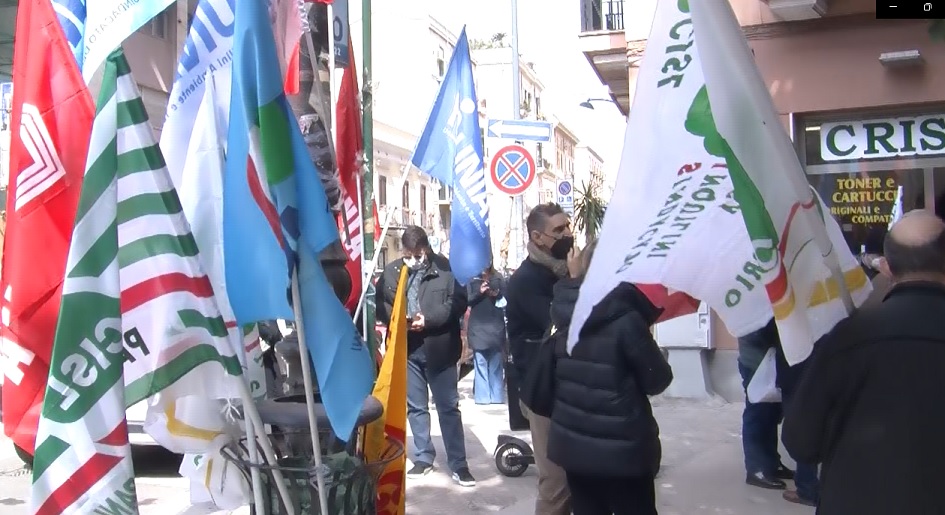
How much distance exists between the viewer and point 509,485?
276 inches

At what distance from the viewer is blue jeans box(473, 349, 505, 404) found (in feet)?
35.3

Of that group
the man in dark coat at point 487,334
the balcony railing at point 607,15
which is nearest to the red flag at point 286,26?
the man in dark coat at point 487,334

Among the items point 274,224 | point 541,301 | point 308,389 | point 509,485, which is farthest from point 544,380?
point 509,485

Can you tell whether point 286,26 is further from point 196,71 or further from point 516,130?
point 516,130

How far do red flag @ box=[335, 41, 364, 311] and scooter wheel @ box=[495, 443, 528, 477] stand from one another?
211 cm

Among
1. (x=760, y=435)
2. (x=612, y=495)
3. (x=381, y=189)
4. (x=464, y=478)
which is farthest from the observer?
(x=381, y=189)

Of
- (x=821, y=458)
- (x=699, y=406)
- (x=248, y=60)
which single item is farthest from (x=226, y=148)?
(x=699, y=406)

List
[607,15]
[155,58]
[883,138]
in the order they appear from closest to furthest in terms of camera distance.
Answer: [883,138], [607,15], [155,58]

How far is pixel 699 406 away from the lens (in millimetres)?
10234

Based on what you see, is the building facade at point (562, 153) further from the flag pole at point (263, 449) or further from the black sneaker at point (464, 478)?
the flag pole at point (263, 449)

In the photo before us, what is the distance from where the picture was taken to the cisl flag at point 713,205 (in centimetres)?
272

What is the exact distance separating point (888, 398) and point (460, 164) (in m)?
4.04

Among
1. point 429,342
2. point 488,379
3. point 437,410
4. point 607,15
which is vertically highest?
point 607,15

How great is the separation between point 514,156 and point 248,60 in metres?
8.10
